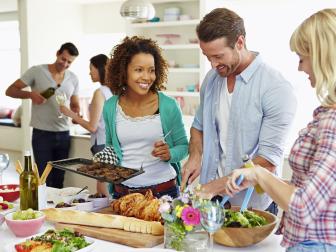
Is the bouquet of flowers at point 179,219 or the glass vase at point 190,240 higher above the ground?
the bouquet of flowers at point 179,219

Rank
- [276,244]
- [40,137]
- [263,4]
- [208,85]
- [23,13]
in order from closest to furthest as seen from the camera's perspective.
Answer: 1. [276,244]
2. [208,85]
3. [40,137]
4. [263,4]
5. [23,13]

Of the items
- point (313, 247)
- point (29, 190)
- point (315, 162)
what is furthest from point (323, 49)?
point (29, 190)

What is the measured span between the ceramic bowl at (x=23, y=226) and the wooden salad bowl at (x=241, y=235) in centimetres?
67

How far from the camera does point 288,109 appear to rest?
1905 millimetres

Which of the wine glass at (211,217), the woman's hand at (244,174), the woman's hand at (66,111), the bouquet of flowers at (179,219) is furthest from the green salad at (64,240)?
the woman's hand at (66,111)

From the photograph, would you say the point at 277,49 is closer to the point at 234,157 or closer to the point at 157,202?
the point at 234,157

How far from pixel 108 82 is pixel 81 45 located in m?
4.20

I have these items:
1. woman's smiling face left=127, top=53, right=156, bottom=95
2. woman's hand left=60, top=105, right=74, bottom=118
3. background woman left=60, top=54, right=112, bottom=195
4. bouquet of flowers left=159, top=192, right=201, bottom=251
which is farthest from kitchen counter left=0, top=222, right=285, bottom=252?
A: woman's hand left=60, top=105, right=74, bottom=118

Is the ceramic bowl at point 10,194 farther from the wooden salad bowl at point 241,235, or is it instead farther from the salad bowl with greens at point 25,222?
the wooden salad bowl at point 241,235

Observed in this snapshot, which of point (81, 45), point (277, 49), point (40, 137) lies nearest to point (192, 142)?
point (40, 137)

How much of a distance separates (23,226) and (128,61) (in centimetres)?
102

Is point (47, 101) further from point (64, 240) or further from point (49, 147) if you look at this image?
point (64, 240)

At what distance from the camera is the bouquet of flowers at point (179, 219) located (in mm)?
1495

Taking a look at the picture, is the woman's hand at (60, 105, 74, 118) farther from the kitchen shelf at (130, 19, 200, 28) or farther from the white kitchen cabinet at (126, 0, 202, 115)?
the kitchen shelf at (130, 19, 200, 28)
